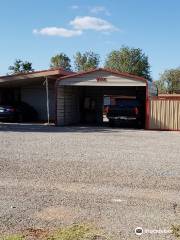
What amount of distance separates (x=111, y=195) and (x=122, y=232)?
7.09ft

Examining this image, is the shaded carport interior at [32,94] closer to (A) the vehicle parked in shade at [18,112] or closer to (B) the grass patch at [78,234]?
(A) the vehicle parked in shade at [18,112]

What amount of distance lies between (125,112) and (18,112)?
6938 millimetres

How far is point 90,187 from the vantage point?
29.7 feet

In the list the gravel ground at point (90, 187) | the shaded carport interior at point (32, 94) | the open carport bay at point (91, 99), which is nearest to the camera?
the gravel ground at point (90, 187)

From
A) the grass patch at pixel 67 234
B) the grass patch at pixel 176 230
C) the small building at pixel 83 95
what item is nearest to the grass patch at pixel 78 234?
the grass patch at pixel 67 234

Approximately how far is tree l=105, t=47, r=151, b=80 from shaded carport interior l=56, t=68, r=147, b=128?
55.1 m

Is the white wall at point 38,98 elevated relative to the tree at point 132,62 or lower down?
lower down

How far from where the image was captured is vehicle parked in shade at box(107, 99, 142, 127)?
87.2 feet

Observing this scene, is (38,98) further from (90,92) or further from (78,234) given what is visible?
(78,234)

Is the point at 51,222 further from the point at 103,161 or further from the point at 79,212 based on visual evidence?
the point at 103,161

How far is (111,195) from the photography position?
8.38 m

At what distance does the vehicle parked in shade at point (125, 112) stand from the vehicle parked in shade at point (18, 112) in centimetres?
606

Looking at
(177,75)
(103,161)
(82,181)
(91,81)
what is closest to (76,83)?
(91,81)

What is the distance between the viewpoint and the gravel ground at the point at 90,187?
6777mm
